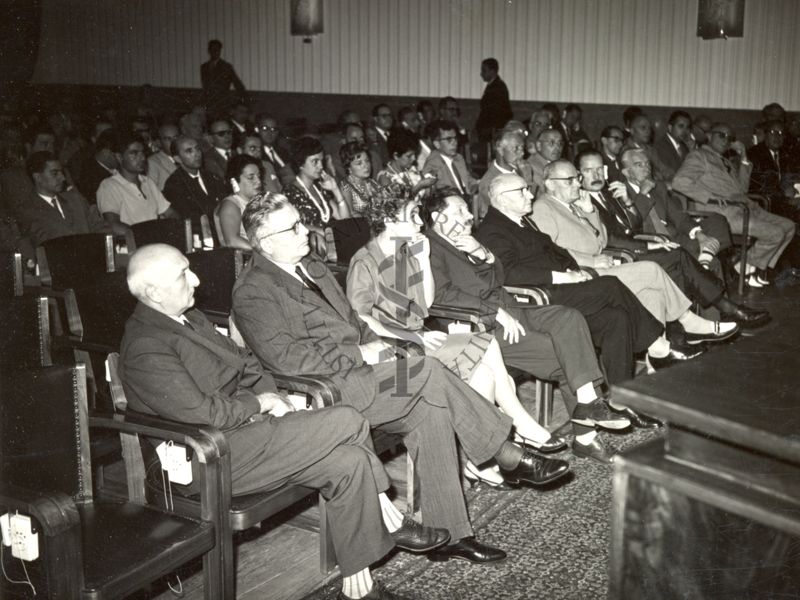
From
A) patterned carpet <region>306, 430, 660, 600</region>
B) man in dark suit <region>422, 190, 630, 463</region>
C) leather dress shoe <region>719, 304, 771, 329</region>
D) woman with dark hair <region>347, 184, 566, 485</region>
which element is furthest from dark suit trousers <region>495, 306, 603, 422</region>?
leather dress shoe <region>719, 304, 771, 329</region>

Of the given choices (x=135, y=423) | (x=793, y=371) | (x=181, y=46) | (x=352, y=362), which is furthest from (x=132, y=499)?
(x=181, y=46)

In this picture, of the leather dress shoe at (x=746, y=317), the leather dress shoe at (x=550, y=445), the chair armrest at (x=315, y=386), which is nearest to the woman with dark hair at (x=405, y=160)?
the leather dress shoe at (x=746, y=317)

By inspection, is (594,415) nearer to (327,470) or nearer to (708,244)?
(327,470)

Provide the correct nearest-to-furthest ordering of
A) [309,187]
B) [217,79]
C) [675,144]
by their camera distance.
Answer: [309,187]
[675,144]
[217,79]

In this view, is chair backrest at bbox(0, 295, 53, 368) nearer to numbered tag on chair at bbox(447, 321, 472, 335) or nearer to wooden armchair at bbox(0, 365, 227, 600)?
wooden armchair at bbox(0, 365, 227, 600)

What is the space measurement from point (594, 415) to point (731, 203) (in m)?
3.20

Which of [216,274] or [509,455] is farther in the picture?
[216,274]

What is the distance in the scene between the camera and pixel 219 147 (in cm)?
645

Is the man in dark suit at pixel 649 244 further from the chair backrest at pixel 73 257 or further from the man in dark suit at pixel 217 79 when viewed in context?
the man in dark suit at pixel 217 79

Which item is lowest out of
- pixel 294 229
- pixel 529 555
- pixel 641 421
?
pixel 529 555

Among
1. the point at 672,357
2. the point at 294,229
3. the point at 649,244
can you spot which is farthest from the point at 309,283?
the point at 649,244

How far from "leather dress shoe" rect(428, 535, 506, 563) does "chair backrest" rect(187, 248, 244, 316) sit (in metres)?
1.46

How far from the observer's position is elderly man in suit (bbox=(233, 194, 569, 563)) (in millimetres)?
2611

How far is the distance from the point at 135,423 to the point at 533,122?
6.68 meters
